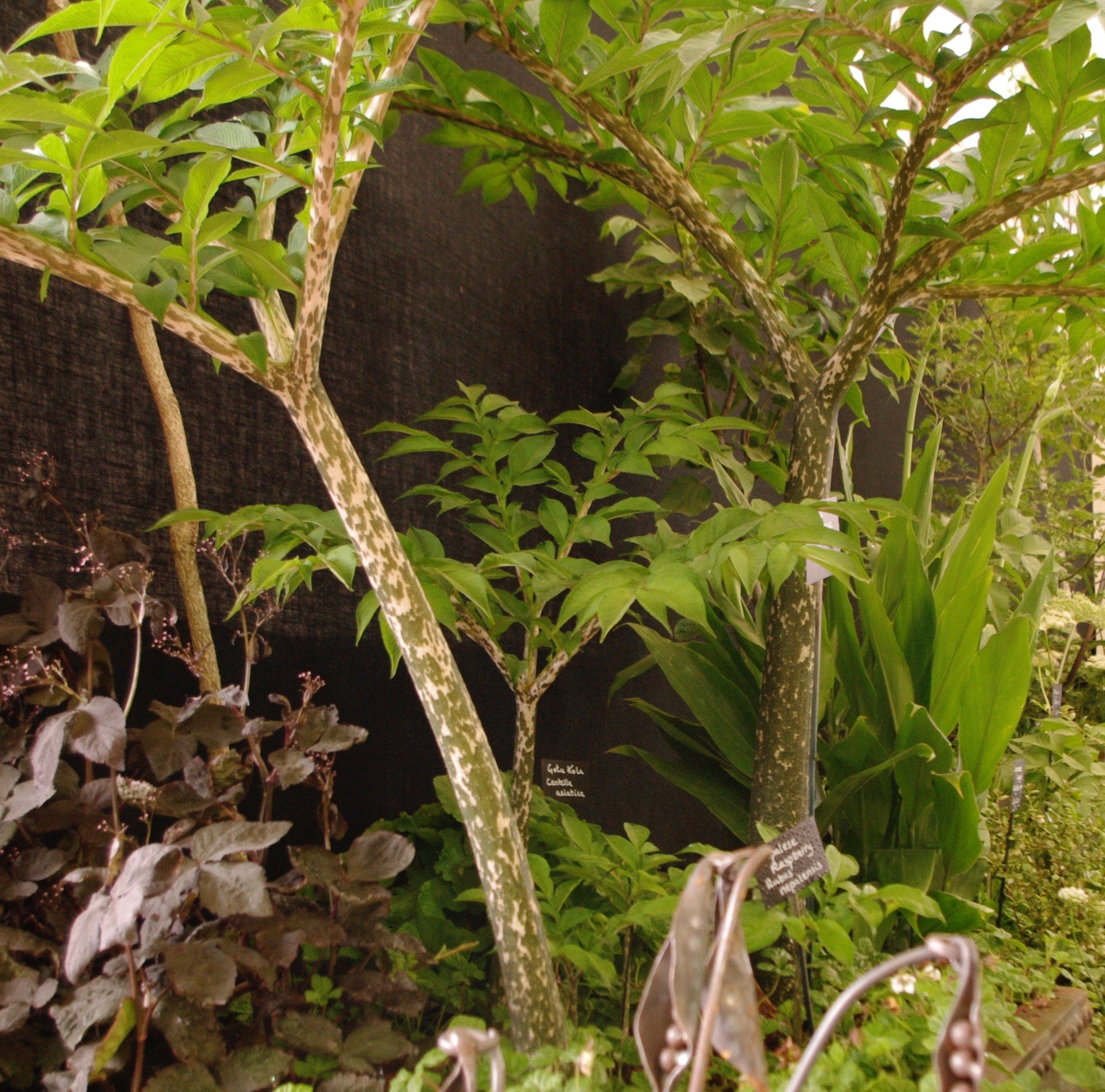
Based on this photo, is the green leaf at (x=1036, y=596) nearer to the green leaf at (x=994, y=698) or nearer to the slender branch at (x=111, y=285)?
the green leaf at (x=994, y=698)

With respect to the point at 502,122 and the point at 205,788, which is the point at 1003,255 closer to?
the point at 502,122

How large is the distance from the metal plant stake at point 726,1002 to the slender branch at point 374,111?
2.06ft

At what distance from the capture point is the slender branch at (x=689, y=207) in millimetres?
1016

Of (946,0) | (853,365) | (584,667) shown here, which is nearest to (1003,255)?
(853,365)

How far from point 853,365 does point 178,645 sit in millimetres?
866

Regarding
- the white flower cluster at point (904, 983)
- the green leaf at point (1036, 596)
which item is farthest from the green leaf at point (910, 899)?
the green leaf at point (1036, 596)

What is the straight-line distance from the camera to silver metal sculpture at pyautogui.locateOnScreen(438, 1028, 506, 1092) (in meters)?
0.46

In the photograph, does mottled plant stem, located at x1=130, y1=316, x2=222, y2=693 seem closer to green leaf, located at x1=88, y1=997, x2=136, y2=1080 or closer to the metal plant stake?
green leaf, located at x1=88, y1=997, x2=136, y2=1080

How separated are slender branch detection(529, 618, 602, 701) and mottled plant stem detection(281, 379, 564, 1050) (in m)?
0.32

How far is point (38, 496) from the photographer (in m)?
1.01

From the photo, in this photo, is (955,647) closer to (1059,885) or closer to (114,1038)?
(1059,885)

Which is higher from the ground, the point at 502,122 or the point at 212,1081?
the point at 502,122

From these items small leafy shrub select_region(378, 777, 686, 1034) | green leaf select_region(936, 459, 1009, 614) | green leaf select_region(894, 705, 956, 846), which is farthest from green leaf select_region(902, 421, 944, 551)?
small leafy shrub select_region(378, 777, 686, 1034)

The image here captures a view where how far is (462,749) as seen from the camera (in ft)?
2.73
